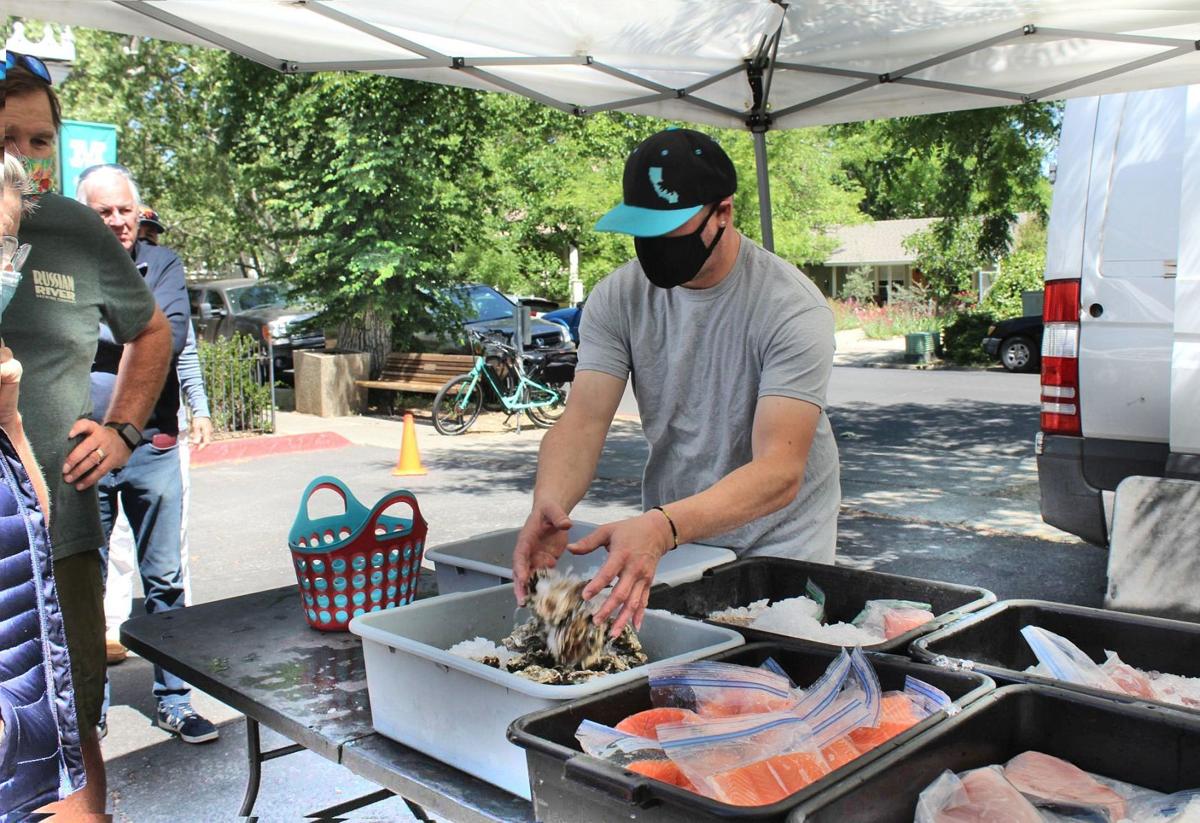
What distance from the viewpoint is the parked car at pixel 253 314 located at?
1627 cm

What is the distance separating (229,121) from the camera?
49.7 ft

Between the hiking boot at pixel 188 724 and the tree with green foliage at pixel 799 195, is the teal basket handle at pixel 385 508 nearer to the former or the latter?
the hiking boot at pixel 188 724

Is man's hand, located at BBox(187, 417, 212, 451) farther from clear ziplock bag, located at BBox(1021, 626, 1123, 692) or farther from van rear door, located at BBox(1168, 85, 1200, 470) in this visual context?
van rear door, located at BBox(1168, 85, 1200, 470)

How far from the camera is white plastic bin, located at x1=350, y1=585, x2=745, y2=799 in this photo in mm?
1566

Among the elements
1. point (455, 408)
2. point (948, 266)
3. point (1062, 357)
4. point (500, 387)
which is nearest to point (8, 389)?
point (1062, 357)

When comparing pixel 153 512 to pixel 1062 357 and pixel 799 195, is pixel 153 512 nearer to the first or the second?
pixel 1062 357

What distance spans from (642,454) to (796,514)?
28.0ft

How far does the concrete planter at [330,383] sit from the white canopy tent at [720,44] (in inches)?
385

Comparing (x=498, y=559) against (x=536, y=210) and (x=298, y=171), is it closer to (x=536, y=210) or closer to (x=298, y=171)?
(x=298, y=171)

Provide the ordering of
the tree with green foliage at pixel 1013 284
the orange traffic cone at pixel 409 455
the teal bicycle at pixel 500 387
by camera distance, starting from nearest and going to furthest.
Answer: the orange traffic cone at pixel 409 455 → the teal bicycle at pixel 500 387 → the tree with green foliage at pixel 1013 284

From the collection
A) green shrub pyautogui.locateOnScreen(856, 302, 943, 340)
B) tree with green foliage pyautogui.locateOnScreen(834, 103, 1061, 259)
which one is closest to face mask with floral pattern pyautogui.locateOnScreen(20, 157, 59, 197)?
tree with green foliage pyautogui.locateOnScreen(834, 103, 1061, 259)

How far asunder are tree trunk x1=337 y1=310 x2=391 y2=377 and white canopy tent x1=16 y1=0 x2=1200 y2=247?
10.3m

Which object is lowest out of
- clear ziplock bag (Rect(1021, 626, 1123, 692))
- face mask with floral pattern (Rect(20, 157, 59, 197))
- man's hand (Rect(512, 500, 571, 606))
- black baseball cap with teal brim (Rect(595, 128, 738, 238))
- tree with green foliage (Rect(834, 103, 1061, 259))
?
clear ziplock bag (Rect(1021, 626, 1123, 692))

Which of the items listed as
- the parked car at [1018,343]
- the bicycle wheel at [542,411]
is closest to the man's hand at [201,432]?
the bicycle wheel at [542,411]
